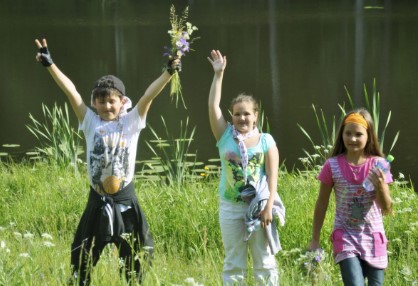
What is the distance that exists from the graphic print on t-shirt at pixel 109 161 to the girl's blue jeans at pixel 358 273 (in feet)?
3.38

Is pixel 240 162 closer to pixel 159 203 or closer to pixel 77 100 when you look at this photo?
pixel 77 100

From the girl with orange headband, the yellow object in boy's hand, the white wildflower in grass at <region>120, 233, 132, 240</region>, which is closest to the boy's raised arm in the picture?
the yellow object in boy's hand

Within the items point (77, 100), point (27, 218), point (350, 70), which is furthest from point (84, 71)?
point (77, 100)

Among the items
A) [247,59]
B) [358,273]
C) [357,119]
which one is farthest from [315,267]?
[247,59]

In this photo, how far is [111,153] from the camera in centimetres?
362

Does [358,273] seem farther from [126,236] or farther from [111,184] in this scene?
[111,184]

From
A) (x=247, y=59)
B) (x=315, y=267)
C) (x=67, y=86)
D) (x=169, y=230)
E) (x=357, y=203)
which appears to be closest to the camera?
(x=357, y=203)

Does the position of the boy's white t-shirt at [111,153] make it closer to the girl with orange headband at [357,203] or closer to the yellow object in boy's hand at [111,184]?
the yellow object in boy's hand at [111,184]

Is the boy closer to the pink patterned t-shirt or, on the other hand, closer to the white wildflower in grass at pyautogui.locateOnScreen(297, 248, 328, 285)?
the white wildflower in grass at pyautogui.locateOnScreen(297, 248, 328, 285)

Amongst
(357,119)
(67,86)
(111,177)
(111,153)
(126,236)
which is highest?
(67,86)

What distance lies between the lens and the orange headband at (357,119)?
3354 millimetres

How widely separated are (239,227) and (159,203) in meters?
1.77

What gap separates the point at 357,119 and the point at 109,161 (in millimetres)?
1069

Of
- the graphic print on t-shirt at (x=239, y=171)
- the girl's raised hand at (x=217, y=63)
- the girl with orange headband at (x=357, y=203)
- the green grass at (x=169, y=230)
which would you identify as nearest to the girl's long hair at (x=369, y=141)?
the girl with orange headband at (x=357, y=203)
